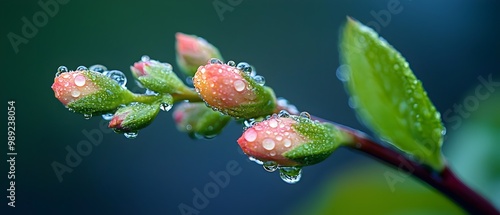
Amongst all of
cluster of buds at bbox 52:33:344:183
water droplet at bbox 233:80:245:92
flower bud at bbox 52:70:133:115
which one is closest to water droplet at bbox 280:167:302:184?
cluster of buds at bbox 52:33:344:183

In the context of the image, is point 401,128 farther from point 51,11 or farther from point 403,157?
point 51,11

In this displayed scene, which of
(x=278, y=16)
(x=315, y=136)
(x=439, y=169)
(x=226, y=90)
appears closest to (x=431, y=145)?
(x=439, y=169)

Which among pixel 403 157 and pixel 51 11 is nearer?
pixel 403 157

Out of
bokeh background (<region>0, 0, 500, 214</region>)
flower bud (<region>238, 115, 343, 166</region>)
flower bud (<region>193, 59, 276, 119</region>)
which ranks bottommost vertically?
bokeh background (<region>0, 0, 500, 214</region>)

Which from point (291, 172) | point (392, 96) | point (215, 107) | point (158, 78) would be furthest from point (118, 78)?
point (392, 96)

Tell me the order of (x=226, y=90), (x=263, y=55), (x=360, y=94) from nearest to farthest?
(x=226, y=90) < (x=360, y=94) < (x=263, y=55)

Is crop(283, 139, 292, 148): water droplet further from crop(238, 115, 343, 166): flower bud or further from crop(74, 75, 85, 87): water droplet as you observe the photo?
crop(74, 75, 85, 87): water droplet

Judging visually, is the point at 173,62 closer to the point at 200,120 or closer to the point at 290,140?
the point at 200,120
